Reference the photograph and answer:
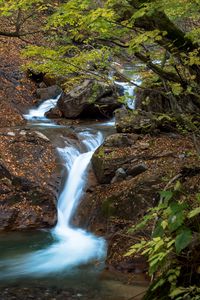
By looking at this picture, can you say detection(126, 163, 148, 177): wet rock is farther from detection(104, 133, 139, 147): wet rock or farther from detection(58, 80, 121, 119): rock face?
detection(58, 80, 121, 119): rock face

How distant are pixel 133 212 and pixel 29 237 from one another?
2200 millimetres

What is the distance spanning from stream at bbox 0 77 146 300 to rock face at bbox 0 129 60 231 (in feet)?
1.01

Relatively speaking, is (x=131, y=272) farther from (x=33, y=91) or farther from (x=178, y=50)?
(x=33, y=91)

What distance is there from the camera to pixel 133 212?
8.37 metres

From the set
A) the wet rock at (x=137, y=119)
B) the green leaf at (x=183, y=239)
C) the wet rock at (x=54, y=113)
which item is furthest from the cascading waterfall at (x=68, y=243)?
the green leaf at (x=183, y=239)

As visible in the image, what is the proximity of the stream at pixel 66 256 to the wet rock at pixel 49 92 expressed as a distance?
461 cm

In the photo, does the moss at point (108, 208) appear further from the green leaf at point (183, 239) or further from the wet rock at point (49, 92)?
the wet rock at point (49, 92)

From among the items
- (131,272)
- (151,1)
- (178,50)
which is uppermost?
(151,1)

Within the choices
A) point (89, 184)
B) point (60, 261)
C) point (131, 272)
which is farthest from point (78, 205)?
point (131, 272)

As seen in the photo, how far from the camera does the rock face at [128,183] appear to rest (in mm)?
7629

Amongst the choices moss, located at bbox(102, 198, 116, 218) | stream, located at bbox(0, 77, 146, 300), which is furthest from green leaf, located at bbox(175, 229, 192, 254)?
moss, located at bbox(102, 198, 116, 218)

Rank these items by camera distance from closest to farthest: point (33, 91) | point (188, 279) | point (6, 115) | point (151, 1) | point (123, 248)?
point (188, 279)
point (151, 1)
point (123, 248)
point (6, 115)
point (33, 91)

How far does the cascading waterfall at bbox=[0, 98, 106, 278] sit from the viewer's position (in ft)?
23.8

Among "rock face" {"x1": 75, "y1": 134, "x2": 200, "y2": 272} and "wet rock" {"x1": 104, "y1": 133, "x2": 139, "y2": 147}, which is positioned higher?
"wet rock" {"x1": 104, "y1": 133, "x2": 139, "y2": 147}
